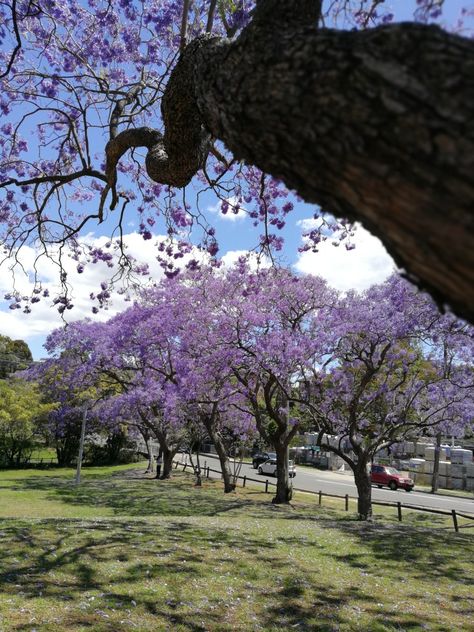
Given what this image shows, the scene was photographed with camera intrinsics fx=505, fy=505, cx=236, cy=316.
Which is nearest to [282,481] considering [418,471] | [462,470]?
[462,470]

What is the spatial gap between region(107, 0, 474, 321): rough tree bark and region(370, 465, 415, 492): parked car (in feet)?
95.9

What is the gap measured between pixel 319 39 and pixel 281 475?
17.6m

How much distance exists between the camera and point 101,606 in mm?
5051

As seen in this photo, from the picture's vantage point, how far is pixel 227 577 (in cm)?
641

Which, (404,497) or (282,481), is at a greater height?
(282,481)

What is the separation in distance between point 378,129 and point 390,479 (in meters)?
29.9

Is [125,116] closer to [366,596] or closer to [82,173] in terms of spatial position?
[82,173]

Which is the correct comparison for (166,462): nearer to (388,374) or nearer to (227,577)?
(388,374)

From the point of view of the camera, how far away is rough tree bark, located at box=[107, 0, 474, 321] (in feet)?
3.89

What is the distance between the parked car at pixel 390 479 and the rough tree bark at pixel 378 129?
29.2 metres

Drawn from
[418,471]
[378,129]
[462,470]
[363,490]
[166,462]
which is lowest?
[418,471]

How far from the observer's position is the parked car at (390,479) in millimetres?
28086

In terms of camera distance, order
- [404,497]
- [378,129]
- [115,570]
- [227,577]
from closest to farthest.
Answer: [378,129], [115,570], [227,577], [404,497]

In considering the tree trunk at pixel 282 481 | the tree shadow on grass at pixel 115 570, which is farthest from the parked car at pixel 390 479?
the tree shadow on grass at pixel 115 570
